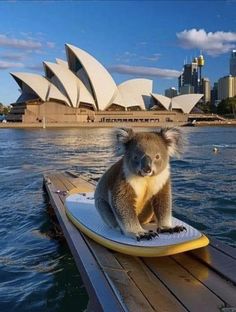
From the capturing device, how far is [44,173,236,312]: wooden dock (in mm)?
2113

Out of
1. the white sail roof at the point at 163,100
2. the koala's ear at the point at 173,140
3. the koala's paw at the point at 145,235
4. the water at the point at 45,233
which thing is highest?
the white sail roof at the point at 163,100

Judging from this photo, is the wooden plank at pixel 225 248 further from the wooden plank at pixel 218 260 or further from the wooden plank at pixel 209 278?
the wooden plank at pixel 209 278

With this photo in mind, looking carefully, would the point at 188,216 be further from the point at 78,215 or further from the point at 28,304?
the point at 28,304

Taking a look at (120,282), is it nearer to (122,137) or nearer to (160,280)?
(160,280)

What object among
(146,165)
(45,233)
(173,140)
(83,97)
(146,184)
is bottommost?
(45,233)

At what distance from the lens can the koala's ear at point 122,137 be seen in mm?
2834

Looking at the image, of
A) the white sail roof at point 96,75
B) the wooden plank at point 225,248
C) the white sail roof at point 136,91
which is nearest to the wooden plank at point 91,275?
the wooden plank at point 225,248

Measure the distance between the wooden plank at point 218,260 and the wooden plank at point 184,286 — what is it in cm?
17

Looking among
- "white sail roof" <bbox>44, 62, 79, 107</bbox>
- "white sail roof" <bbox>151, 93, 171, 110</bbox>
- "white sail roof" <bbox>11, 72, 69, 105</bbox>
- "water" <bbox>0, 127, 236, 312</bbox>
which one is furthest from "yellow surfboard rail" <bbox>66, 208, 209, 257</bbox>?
"white sail roof" <bbox>151, 93, 171, 110</bbox>

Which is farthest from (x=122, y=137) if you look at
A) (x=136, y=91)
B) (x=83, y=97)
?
(x=136, y=91)

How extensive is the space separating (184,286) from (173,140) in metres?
0.97

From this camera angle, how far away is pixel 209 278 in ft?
7.91

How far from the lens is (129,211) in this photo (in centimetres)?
277

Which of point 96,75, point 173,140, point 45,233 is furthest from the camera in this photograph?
point 96,75
